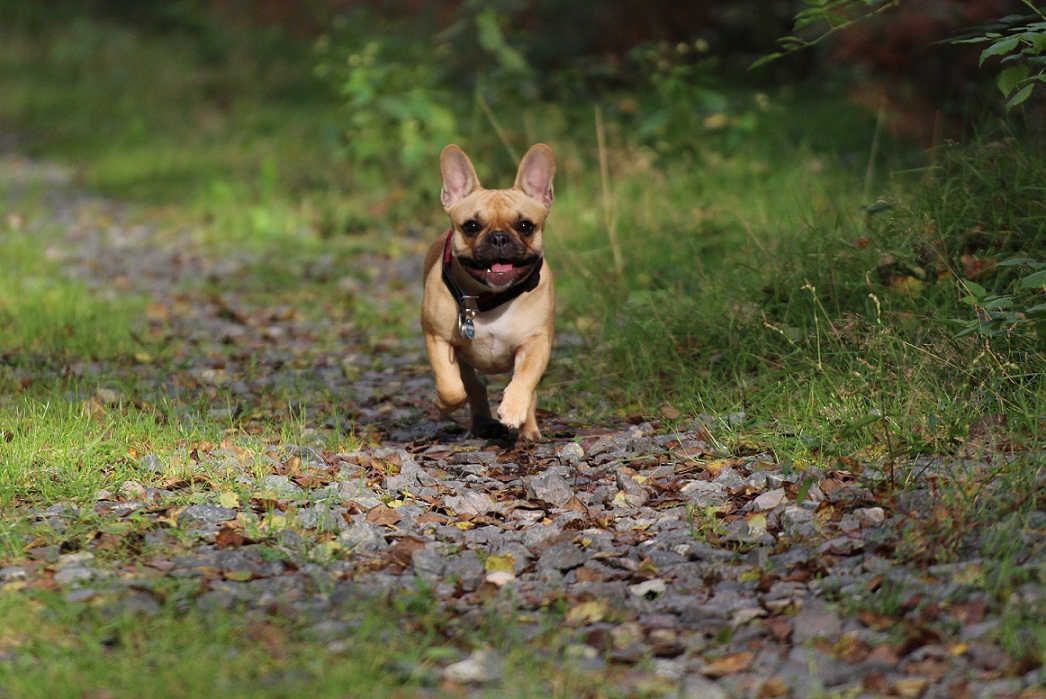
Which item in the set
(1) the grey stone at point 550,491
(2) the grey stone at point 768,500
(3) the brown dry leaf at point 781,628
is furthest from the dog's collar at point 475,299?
(3) the brown dry leaf at point 781,628

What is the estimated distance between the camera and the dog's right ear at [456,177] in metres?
5.24

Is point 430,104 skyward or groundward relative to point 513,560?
skyward

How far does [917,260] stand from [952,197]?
16.9 inches

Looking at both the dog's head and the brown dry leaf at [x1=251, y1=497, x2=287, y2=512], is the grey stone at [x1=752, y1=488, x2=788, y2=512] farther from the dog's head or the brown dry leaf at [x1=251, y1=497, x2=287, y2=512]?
the brown dry leaf at [x1=251, y1=497, x2=287, y2=512]

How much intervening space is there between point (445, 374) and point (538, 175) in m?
1.01

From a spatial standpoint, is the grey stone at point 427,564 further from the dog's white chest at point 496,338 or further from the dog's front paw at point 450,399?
the dog's white chest at point 496,338

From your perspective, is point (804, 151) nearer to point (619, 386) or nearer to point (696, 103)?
point (696, 103)

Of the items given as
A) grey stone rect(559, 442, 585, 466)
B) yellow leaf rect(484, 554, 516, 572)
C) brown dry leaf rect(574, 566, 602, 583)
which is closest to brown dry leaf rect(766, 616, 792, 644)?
brown dry leaf rect(574, 566, 602, 583)

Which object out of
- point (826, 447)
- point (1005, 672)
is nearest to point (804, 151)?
point (826, 447)

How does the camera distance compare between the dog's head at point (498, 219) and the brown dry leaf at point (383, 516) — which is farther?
the dog's head at point (498, 219)

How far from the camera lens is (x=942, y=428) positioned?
4105 mm

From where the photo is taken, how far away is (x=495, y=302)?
4883mm

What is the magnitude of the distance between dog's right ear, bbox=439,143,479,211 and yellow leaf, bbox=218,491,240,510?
1.75 meters

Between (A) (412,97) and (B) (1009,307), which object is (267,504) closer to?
(B) (1009,307)
